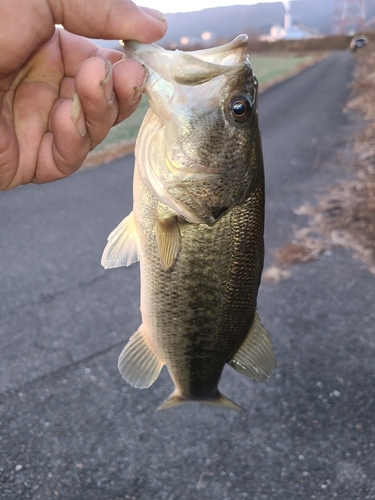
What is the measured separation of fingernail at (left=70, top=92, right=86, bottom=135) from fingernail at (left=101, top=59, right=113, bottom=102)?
0.15 m

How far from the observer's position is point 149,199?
1.76 meters

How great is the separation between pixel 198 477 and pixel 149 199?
6.62ft

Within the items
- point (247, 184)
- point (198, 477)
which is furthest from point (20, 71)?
point (198, 477)

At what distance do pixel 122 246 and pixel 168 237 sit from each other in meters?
0.26

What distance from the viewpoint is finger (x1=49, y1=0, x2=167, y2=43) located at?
167 centimetres

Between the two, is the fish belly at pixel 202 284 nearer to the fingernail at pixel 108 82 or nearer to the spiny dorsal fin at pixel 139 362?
the spiny dorsal fin at pixel 139 362

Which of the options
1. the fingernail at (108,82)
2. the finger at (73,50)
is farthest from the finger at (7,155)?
the fingernail at (108,82)

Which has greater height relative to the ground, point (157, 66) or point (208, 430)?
point (157, 66)

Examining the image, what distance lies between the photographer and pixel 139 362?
2.14m

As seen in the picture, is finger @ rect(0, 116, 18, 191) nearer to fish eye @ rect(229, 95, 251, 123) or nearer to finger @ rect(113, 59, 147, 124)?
finger @ rect(113, 59, 147, 124)

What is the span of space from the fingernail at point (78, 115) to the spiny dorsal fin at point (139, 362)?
0.95 meters

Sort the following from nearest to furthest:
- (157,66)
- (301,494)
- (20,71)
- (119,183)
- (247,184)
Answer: (157,66) → (247,184) → (20,71) → (301,494) → (119,183)

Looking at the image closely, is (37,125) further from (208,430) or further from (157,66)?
(208,430)

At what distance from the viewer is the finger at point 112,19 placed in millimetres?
1665
